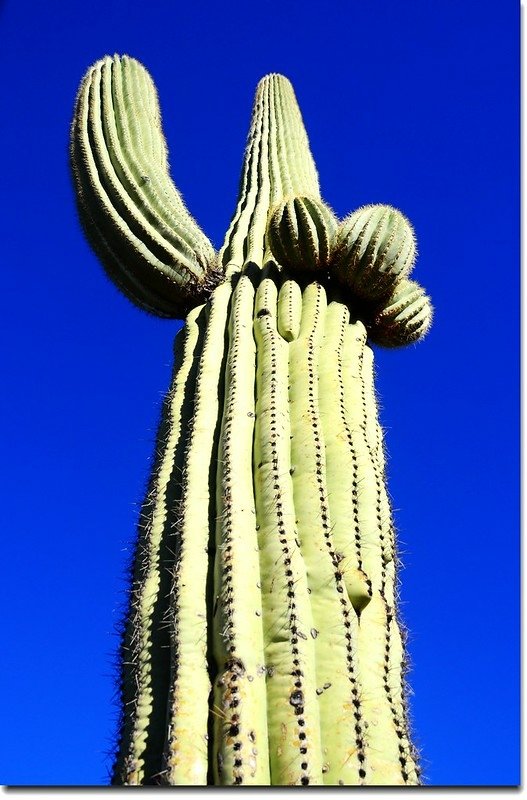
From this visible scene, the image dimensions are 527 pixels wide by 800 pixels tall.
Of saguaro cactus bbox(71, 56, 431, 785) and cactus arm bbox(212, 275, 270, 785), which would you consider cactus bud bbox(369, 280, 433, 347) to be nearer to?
saguaro cactus bbox(71, 56, 431, 785)

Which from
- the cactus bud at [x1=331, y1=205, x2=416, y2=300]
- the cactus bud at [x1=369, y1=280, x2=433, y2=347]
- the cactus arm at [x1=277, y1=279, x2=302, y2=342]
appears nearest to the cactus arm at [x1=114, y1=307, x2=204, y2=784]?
the cactus arm at [x1=277, y1=279, x2=302, y2=342]

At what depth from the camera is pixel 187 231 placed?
4.99 meters

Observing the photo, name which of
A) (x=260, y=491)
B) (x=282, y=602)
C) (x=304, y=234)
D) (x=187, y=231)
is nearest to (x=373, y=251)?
(x=304, y=234)

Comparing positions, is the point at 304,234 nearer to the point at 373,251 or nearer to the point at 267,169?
the point at 373,251

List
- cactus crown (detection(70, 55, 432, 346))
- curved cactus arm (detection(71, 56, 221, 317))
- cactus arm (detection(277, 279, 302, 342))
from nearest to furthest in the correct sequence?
cactus arm (detection(277, 279, 302, 342))
cactus crown (detection(70, 55, 432, 346))
curved cactus arm (detection(71, 56, 221, 317))

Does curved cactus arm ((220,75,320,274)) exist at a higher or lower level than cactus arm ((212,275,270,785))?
higher

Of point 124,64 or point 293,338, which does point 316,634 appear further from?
point 124,64

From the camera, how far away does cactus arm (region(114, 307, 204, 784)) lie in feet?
8.21

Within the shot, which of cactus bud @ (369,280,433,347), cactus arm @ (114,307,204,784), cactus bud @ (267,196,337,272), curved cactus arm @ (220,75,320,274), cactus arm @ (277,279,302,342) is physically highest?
curved cactus arm @ (220,75,320,274)

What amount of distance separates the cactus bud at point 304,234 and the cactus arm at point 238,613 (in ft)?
4.12

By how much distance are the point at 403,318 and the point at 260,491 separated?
2.19 m

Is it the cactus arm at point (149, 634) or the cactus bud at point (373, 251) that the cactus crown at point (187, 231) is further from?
the cactus arm at point (149, 634)

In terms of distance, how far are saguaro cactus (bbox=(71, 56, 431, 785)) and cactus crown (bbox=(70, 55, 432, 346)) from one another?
0.04 ft

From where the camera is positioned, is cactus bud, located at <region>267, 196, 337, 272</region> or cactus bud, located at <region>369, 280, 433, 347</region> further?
cactus bud, located at <region>369, 280, 433, 347</region>
